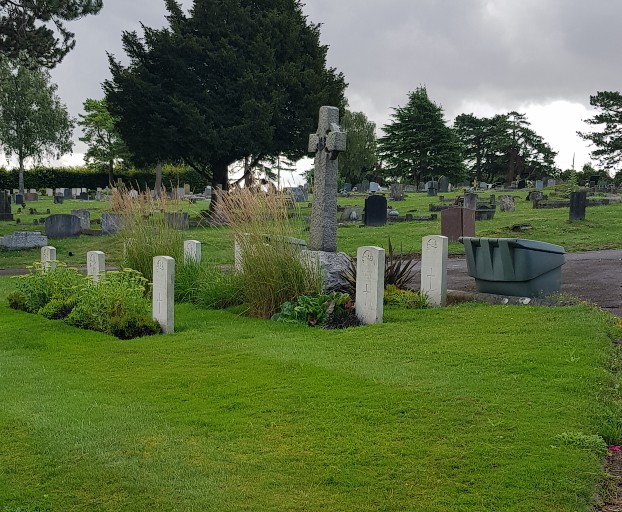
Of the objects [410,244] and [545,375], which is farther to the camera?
[410,244]

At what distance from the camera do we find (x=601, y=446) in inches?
199

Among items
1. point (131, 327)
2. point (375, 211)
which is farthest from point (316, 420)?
point (375, 211)

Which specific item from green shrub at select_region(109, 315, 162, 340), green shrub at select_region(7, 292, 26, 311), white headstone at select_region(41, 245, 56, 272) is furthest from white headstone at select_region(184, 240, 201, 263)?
green shrub at select_region(109, 315, 162, 340)

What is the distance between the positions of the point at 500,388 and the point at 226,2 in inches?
1262

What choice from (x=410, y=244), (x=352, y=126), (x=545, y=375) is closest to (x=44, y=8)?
(x=410, y=244)

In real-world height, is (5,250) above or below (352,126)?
below

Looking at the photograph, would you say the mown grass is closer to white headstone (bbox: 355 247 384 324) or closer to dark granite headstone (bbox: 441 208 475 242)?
dark granite headstone (bbox: 441 208 475 242)

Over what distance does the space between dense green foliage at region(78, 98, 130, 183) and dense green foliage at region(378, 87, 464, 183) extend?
2474cm

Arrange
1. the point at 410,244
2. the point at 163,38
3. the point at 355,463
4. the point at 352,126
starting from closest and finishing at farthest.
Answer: the point at 355,463 → the point at 410,244 → the point at 163,38 → the point at 352,126

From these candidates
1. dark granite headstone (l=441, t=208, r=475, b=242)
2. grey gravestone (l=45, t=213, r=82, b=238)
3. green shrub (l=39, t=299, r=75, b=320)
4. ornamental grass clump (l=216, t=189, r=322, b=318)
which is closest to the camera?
ornamental grass clump (l=216, t=189, r=322, b=318)

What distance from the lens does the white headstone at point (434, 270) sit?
34.9 feet

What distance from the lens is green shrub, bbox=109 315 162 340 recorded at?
9766mm

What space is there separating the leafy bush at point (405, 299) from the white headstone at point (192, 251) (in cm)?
358

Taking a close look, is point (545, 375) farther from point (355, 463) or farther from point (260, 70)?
point (260, 70)
